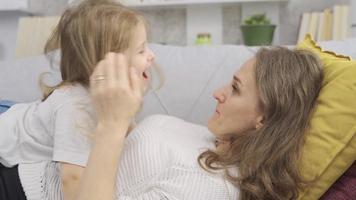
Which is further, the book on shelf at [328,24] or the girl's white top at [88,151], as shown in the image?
the book on shelf at [328,24]

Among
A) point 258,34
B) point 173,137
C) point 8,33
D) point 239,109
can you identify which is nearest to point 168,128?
point 173,137

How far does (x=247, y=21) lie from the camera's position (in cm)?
226

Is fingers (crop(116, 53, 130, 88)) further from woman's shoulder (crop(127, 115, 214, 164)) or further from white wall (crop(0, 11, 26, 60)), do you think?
white wall (crop(0, 11, 26, 60))

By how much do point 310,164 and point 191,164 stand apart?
23cm

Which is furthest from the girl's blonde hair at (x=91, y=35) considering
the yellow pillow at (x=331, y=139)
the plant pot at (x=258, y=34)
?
the plant pot at (x=258, y=34)

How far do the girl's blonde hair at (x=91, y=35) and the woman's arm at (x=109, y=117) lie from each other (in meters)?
0.39

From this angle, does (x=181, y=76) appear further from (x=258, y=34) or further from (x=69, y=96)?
(x=258, y=34)

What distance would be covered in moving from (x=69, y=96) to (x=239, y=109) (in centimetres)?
41

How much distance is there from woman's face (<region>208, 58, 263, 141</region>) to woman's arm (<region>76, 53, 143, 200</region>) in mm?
306

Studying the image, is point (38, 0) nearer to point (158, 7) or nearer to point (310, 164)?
point (158, 7)

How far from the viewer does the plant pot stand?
85.4 inches

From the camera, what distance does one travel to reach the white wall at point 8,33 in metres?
2.53

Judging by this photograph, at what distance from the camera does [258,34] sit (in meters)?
2.18

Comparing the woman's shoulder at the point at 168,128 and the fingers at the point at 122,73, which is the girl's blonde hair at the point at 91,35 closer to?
→ the woman's shoulder at the point at 168,128
